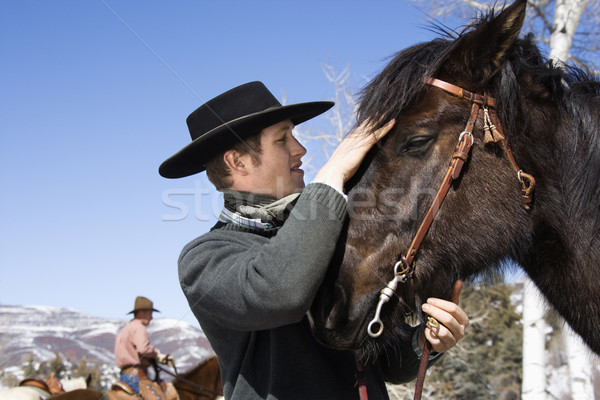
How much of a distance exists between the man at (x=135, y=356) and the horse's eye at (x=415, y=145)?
24.0ft

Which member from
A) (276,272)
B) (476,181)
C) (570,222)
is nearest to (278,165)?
(276,272)

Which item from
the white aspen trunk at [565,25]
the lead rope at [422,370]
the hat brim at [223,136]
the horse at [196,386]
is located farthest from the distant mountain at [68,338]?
the lead rope at [422,370]

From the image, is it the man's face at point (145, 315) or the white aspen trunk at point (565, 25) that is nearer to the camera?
the white aspen trunk at point (565, 25)

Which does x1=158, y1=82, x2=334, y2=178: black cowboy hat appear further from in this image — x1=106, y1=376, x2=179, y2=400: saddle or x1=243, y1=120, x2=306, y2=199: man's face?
x1=106, y1=376, x2=179, y2=400: saddle

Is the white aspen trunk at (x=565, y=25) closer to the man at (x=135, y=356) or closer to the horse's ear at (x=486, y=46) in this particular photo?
the horse's ear at (x=486, y=46)

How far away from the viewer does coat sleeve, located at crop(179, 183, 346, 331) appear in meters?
1.50

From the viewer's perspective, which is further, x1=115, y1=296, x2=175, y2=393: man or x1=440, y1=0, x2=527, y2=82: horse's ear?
x1=115, y1=296, x2=175, y2=393: man

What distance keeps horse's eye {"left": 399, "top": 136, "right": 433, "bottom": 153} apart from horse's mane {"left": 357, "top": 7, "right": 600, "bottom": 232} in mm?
123

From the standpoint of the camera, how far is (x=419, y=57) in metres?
2.02

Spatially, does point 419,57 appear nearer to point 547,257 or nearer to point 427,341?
point 547,257

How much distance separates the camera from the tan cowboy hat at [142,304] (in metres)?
9.55

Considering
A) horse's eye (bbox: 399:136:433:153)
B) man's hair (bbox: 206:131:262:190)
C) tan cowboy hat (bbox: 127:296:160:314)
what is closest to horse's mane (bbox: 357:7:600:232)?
horse's eye (bbox: 399:136:433:153)

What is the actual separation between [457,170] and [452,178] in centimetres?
4

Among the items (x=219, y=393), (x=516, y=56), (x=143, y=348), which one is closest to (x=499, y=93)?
(x=516, y=56)
